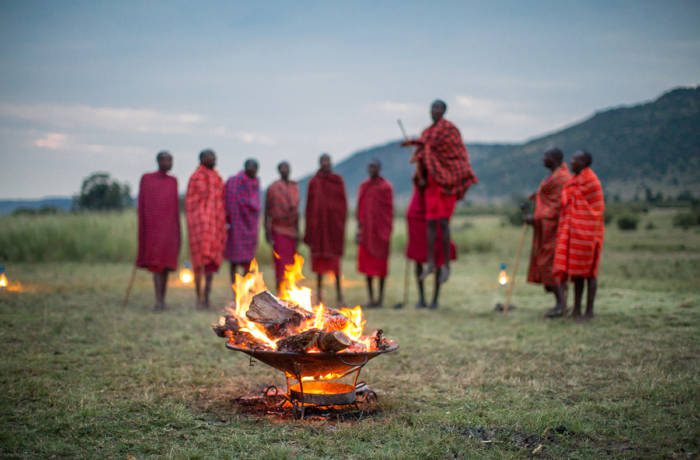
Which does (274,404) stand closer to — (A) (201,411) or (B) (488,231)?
(A) (201,411)

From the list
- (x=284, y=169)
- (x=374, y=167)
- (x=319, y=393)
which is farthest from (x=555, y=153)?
(x=319, y=393)

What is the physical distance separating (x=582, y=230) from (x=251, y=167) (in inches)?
218

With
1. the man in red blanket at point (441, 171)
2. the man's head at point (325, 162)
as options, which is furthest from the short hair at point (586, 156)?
the man's head at point (325, 162)

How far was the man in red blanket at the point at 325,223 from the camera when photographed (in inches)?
480

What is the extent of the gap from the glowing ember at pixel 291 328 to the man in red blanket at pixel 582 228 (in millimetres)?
4836

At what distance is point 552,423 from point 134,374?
395 centimetres

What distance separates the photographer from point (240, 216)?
38.1 ft

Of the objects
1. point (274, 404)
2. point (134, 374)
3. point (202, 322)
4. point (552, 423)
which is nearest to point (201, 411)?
point (274, 404)

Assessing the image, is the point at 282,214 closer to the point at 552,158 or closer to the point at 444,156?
the point at 444,156

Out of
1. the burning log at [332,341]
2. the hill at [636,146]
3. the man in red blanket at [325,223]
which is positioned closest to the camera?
the burning log at [332,341]

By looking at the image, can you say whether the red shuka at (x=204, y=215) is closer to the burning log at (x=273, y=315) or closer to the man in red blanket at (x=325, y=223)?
the man in red blanket at (x=325, y=223)

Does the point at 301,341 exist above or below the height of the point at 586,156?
below

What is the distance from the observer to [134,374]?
653 cm

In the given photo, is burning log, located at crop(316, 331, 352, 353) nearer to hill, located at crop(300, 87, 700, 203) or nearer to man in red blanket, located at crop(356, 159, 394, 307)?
hill, located at crop(300, 87, 700, 203)
